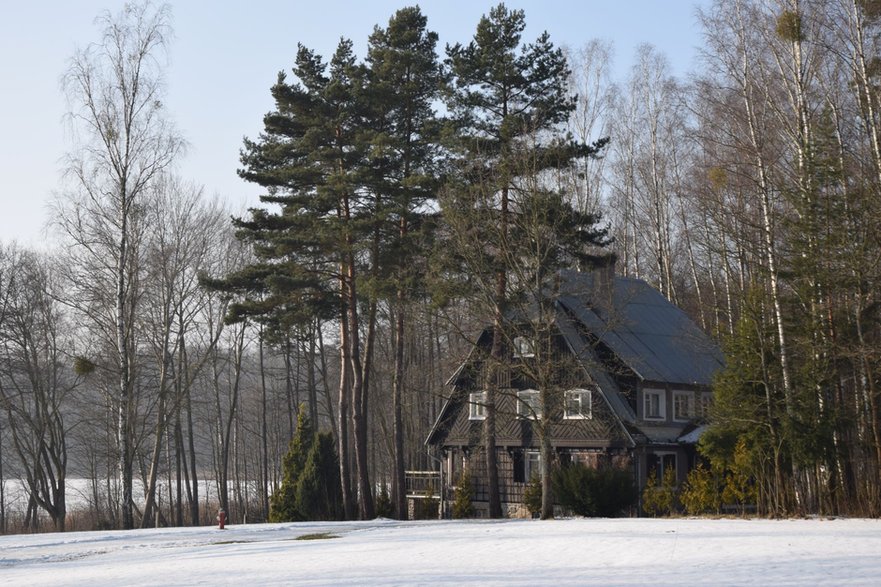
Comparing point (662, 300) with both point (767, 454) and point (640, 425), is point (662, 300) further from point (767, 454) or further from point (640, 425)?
point (767, 454)

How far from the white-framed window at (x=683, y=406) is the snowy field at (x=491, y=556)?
1296 centimetres

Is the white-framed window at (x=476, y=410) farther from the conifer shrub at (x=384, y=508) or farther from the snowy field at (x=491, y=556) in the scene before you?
the snowy field at (x=491, y=556)

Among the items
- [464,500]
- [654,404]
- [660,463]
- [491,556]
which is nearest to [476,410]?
[464,500]

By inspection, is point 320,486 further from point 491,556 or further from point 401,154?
point 491,556

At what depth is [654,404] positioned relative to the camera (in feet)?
128

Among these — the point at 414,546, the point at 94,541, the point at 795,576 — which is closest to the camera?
the point at 795,576

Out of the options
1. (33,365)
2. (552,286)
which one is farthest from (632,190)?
(33,365)

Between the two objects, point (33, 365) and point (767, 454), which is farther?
point (33, 365)

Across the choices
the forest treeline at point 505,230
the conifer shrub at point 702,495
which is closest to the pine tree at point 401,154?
the forest treeline at point 505,230

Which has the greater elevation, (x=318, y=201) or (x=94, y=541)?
(x=318, y=201)

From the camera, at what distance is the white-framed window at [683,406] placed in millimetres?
39866

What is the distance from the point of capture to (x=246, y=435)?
7250 centimetres

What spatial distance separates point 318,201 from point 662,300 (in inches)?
698

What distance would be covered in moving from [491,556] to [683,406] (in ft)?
77.7
